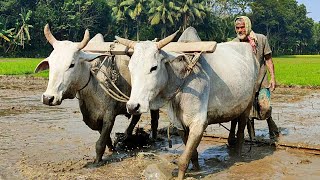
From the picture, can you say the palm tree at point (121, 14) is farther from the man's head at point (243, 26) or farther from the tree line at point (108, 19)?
the man's head at point (243, 26)

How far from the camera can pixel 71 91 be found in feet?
18.4

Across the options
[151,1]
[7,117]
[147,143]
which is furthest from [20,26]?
[147,143]

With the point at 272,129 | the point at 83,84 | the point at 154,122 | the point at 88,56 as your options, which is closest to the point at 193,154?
the point at 83,84

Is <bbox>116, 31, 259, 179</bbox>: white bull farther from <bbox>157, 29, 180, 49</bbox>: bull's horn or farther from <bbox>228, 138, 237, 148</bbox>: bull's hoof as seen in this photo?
<bbox>228, 138, 237, 148</bbox>: bull's hoof

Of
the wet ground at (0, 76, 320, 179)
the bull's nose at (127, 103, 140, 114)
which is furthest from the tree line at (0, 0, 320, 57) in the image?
the bull's nose at (127, 103, 140, 114)

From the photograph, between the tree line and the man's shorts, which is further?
the tree line

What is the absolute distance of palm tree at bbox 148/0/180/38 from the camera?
2146 inches

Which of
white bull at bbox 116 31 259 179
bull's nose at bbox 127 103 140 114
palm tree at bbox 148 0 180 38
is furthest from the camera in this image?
palm tree at bbox 148 0 180 38

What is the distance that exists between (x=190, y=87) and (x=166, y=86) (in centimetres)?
31

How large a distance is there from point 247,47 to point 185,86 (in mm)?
1981

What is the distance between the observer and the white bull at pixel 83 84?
5.28 meters

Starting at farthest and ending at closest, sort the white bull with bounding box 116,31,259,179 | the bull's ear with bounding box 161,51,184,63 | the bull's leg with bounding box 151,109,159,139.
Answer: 1. the bull's leg with bounding box 151,109,159,139
2. the bull's ear with bounding box 161,51,184,63
3. the white bull with bounding box 116,31,259,179

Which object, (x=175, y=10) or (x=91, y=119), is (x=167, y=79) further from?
(x=175, y=10)

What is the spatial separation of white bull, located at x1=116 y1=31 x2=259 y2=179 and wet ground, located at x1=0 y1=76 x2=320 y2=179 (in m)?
0.69
